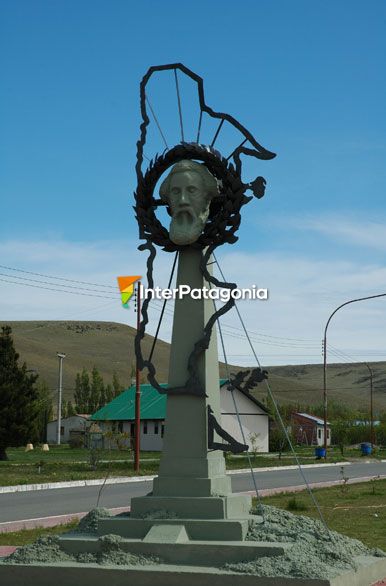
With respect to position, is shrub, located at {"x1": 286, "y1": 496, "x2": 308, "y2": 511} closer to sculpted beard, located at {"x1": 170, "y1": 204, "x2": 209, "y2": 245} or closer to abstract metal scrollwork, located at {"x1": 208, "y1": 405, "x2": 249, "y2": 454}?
abstract metal scrollwork, located at {"x1": 208, "y1": 405, "x2": 249, "y2": 454}

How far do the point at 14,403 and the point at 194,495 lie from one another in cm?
2935

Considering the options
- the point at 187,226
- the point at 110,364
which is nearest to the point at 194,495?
the point at 187,226

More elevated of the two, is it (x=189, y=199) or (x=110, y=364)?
(x=110, y=364)

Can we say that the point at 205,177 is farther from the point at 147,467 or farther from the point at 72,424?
the point at 72,424

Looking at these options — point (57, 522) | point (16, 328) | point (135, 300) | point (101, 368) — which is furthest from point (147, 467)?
point (16, 328)

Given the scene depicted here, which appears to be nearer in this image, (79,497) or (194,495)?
(194,495)

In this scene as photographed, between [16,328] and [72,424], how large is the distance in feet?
377

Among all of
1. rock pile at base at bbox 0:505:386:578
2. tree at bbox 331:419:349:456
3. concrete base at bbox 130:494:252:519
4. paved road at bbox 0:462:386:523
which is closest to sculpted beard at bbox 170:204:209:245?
concrete base at bbox 130:494:252:519

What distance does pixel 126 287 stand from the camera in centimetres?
3184

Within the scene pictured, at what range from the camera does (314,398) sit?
16412cm

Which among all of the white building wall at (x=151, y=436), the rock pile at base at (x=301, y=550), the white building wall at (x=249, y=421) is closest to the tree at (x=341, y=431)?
the white building wall at (x=249, y=421)

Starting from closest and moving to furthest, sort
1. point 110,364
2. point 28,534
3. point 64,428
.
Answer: point 28,534 → point 64,428 → point 110,364

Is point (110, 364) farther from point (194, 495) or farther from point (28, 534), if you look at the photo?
point (194, 495)

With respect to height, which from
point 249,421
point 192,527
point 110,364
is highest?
point 110,364
